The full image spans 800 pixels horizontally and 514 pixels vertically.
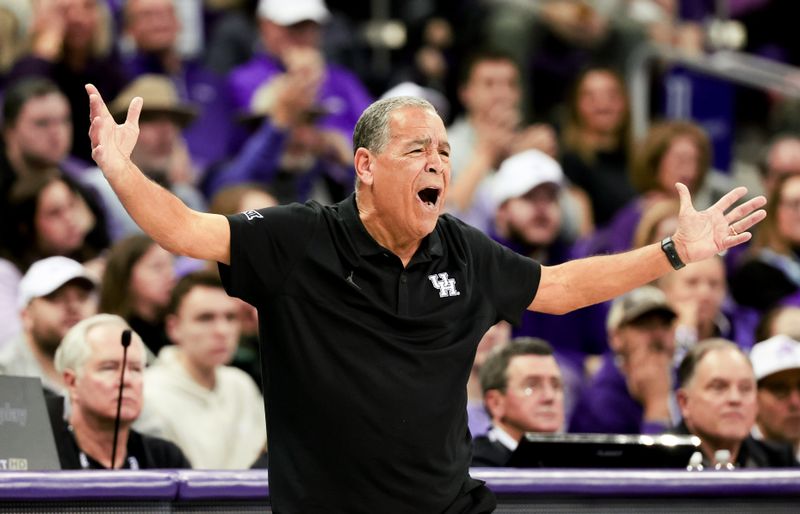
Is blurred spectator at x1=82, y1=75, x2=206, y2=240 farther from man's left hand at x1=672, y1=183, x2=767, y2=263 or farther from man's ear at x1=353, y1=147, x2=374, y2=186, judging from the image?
man's left hand at x1=672, y1=183, x2=767, y2=263

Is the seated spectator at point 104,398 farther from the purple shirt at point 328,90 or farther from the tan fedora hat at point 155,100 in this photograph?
the purple shirt at point 328,90

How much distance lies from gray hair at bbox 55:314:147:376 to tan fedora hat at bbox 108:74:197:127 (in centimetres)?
229

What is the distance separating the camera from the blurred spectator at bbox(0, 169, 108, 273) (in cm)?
704

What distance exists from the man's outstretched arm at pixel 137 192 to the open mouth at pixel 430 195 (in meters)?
0.59

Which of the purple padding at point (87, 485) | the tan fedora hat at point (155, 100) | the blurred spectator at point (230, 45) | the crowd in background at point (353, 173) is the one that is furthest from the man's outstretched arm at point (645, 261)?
the blurred spectator at point (230, 45)

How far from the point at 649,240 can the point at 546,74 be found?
3003 millimetres

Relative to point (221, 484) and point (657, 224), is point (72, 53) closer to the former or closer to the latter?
point (657, 224)

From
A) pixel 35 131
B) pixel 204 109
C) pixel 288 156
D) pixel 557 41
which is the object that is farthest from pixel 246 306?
pixel 557 41

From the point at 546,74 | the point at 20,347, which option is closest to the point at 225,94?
the point at 546,74

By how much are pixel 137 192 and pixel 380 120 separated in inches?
28.4

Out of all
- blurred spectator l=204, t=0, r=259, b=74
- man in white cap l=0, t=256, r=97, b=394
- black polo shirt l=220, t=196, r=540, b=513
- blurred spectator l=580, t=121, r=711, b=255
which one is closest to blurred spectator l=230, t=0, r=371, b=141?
blurred spectator l=204, t=0, r=259, b=74

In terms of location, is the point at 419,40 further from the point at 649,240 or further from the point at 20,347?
the point at 20,347

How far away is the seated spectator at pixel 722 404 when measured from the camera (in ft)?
19.4

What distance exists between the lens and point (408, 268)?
12.8ft
